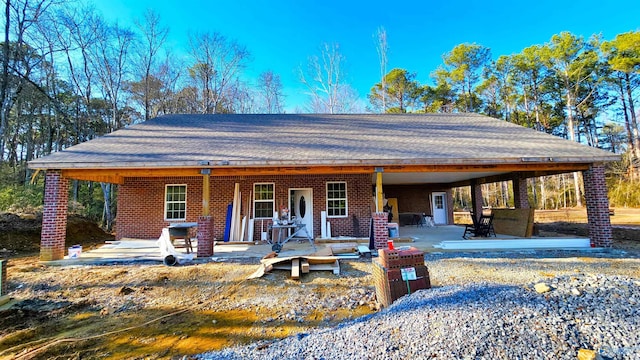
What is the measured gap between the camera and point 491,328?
2783 millimetres

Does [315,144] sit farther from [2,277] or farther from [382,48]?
[382,48]

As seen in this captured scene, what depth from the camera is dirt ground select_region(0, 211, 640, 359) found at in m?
3.32

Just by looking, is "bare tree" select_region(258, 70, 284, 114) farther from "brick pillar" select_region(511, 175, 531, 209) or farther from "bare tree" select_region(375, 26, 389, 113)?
"brick pillar" select_region(511, 175, 531, 209)

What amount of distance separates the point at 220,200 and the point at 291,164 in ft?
14.7

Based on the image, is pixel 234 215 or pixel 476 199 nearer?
pixel 234 215

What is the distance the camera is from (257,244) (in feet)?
30.6

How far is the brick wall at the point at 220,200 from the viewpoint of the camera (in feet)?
33.8

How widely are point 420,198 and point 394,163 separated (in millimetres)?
8767

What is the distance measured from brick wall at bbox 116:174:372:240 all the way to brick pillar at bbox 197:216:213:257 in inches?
112

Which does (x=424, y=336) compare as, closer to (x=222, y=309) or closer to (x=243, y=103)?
(x=222, y=309)

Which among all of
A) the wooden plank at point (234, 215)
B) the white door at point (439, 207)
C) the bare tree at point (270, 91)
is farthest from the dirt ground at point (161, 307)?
the bare tree at point (270, 91)

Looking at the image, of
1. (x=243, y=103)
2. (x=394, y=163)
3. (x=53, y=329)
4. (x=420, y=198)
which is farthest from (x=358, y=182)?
(x=243, y=103)

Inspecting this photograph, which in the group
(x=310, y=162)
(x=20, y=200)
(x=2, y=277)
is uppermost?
(x=310, y=162)

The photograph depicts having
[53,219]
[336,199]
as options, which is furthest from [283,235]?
[53,219]
